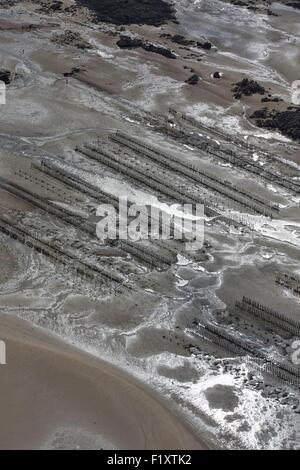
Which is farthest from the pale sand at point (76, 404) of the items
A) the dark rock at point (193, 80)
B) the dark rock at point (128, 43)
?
the dark rock at point (128, 43)

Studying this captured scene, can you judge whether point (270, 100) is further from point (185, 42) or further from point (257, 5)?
point (257, 5)

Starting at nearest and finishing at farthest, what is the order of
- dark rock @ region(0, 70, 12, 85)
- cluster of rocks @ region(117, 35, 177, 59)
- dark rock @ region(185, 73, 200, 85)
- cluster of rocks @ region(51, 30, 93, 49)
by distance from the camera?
dark rock @ region(0, 70, 12, 85) → dark rock @ region(185, 73, 200, 85) → cluster of rocks @ region(117, 35, 177, 59) → cluster of rocks @ region(51, 30, 93, 49)

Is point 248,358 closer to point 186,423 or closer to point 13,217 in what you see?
point 186,423

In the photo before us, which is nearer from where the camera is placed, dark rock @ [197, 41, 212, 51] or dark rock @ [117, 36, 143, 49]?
dark rock @ [117, 36, 143, 49]

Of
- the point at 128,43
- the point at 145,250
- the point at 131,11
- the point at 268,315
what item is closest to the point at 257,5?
the point at 131,11

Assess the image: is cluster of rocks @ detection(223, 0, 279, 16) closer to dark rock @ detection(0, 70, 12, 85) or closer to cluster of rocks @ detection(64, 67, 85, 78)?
cluster of rocks @ detection(64, 67, 85, 78)

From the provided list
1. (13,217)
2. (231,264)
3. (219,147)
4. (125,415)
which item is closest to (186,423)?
(125,415)

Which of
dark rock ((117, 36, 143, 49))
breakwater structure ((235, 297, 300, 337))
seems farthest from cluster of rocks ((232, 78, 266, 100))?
breakwater structure ((235, 297, 300, 337))
